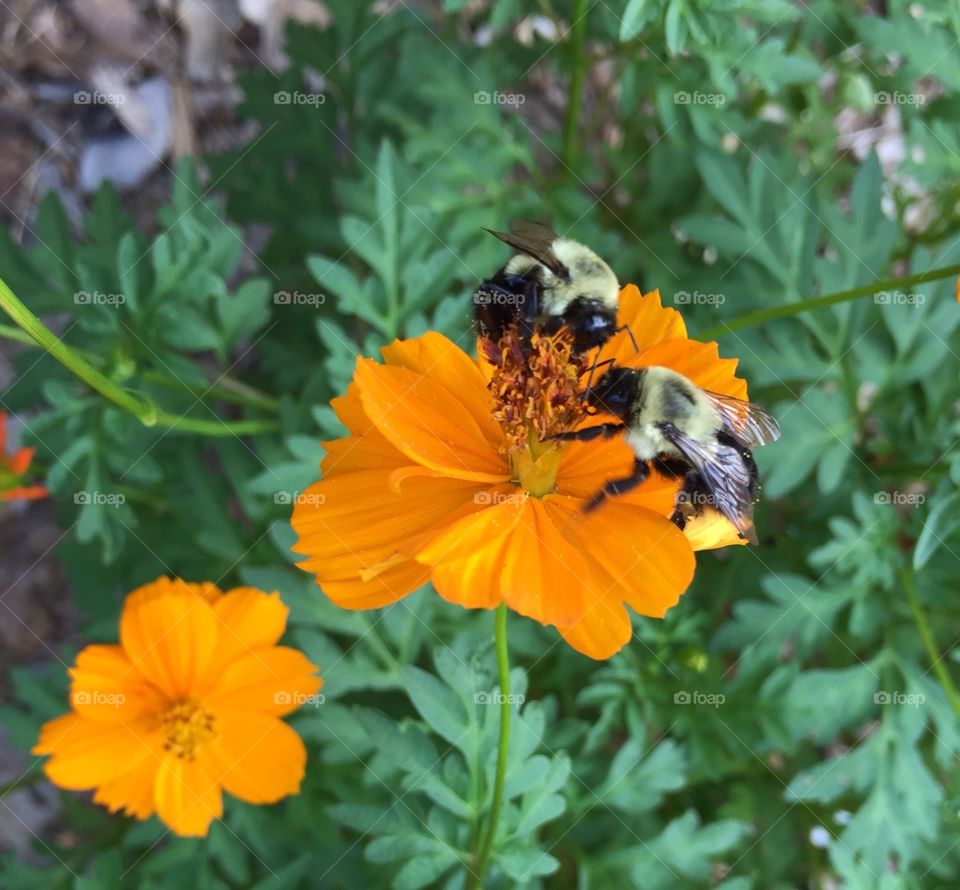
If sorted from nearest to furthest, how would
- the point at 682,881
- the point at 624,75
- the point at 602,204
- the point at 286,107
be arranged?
the point at 682,881 < the point at 624,75 < the point at 286,107 < the point at 602,204

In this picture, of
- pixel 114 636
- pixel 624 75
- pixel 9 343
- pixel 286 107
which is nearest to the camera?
pixel 624 75

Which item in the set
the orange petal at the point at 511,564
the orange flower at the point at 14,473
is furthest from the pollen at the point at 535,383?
the orange flower at the point at 14,473

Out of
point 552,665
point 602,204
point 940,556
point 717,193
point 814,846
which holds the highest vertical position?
point 717,193

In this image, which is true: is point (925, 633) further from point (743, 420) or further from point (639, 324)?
point (639, 324)

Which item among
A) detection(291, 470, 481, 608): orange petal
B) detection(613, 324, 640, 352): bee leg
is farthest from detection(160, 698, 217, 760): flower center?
detection(613, 324, 640, 352): bee leg

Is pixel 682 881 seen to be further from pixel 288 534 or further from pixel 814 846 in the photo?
pixel 288 534

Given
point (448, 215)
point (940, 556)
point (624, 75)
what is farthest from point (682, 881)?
point (624, 75)

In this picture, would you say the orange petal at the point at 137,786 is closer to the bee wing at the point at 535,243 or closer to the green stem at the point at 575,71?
the bee wing at the point at 535,243

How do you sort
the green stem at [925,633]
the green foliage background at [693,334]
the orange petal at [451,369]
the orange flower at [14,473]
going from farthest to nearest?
the orange flower at [14,473] < the green stem at [925,633] < the green foliage background at [693,334] < the orange petal at [451,369]
